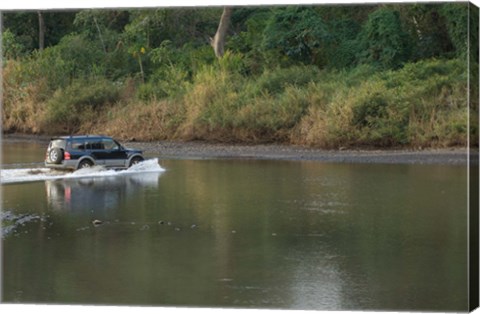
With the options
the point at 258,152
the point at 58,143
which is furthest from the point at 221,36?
the point at 58,143

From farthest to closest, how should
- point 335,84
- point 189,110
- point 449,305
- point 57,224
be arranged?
point 335,84, point 189,110, point 57,224, point 449,305

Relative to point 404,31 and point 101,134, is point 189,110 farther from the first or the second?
point 404,31

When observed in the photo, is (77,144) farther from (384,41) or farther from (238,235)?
(238,235)

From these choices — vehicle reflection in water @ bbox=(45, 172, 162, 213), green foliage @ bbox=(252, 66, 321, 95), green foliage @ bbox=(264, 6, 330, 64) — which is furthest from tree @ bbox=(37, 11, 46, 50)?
green foliage @ bbox=(252, 66, 321, 95)

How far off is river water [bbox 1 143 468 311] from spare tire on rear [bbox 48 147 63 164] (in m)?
0.22

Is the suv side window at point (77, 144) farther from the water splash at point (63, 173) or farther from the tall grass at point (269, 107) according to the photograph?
the water splash at point (63, 173)

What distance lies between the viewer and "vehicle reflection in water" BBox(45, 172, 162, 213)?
18.6 meters

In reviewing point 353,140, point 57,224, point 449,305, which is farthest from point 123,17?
point 449,305

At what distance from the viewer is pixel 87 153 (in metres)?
21.4

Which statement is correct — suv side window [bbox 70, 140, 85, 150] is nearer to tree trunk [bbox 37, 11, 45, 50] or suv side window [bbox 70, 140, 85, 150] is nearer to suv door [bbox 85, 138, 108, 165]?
suv door [bbox 85, 138, 108, 165]

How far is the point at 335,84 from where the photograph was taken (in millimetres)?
22969

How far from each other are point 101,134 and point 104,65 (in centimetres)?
124

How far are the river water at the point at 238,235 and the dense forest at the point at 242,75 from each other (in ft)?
3.00

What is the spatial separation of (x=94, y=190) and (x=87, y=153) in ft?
3.14
